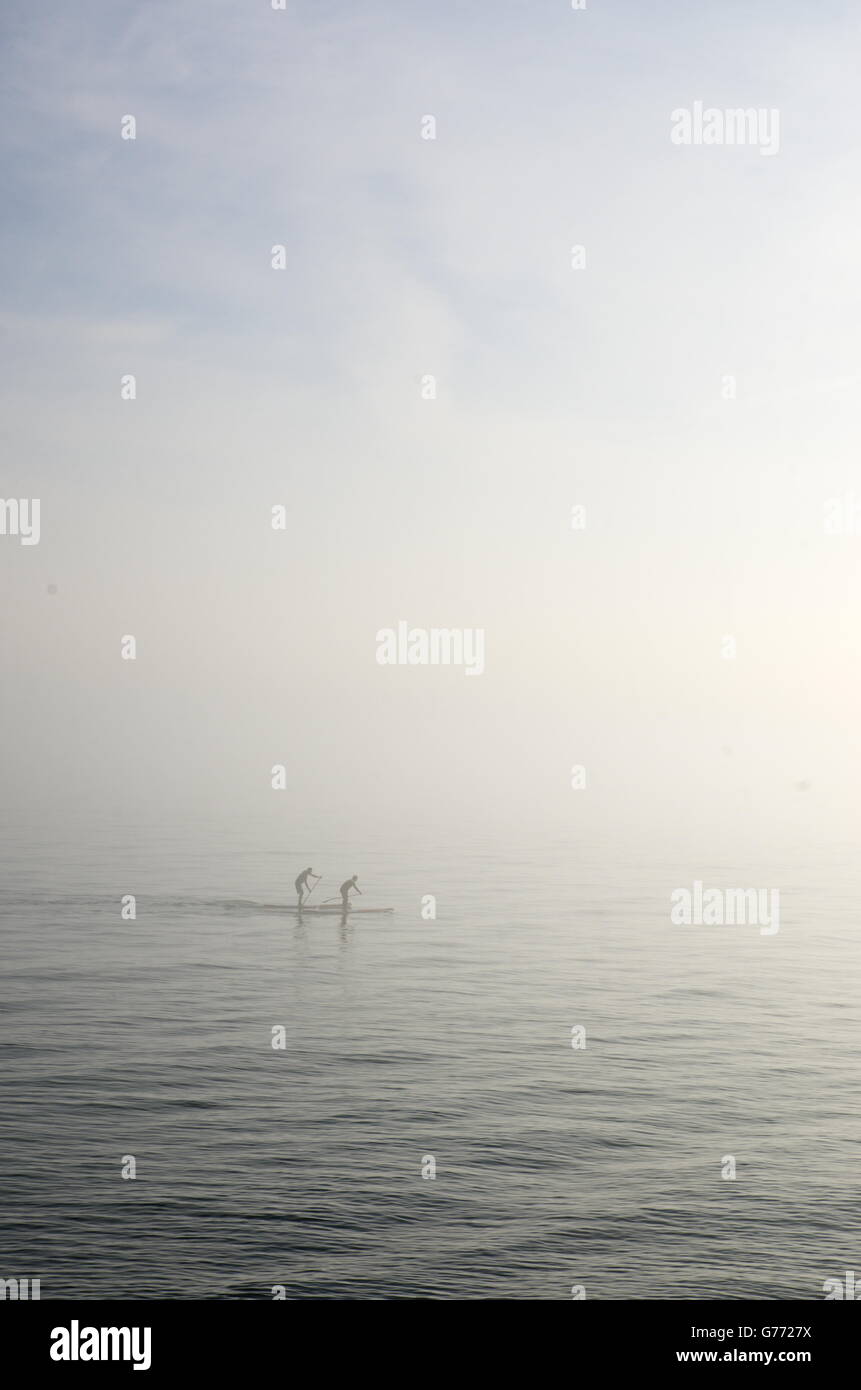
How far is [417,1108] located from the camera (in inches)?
1484

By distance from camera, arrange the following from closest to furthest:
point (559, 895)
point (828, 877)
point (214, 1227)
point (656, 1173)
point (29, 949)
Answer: point (214, 1227) → point (656, 1173) → point (29, 949) → point (559, 895) → point (828, 877)

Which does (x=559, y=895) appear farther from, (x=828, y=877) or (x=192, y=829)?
(x=192, y=829)

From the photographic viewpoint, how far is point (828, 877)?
143 metres

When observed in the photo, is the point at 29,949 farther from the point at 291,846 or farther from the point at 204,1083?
the point at 291,846

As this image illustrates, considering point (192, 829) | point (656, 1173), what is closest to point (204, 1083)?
point (656, 1173)

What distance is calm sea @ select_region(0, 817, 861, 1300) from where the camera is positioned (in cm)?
2566

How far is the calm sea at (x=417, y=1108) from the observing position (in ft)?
84.2

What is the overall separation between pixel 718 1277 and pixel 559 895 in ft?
281
